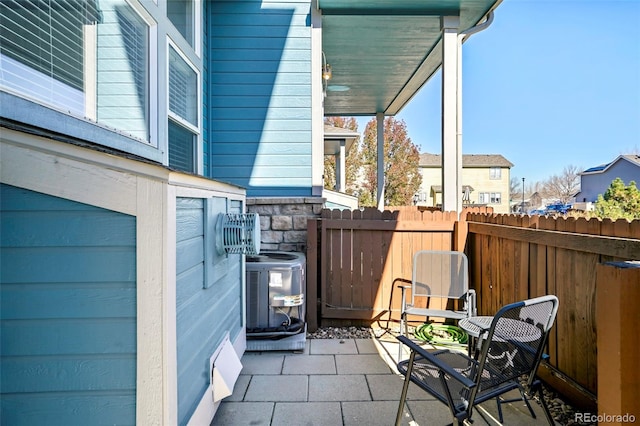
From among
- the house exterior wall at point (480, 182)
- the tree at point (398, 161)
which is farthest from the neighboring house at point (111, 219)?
the house exterior wall at point (480, 182)

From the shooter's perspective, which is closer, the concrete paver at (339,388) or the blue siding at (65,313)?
the blue siding at (65,313)

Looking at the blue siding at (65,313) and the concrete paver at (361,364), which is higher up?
the blue siding at (65,313)

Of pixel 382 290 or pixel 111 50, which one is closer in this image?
pixel 111 50

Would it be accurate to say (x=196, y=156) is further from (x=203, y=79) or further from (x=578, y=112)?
(x=578, y=112)

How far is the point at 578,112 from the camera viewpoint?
3341cm

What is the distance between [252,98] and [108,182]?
3263mm

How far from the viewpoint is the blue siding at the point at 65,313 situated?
1119 millimetres

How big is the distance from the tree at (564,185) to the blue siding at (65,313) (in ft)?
117

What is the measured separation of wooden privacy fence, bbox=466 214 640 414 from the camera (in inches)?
77.4

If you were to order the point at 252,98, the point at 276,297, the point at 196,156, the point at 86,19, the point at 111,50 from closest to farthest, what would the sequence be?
the point at 86,19
the point at 111,50
the point at 276,297
the point at 196,156
the point at 252,98

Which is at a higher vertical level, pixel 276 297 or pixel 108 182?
pixel 108 182

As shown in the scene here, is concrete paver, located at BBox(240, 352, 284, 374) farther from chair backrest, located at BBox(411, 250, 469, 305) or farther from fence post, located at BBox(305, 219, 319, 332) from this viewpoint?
chair backrest, located at BBox(411, 250, 469, 305)

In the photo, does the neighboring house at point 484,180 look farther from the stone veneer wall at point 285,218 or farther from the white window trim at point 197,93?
the white window trim at point 197,93

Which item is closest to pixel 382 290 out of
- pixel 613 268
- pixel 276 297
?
pixel 276 297
